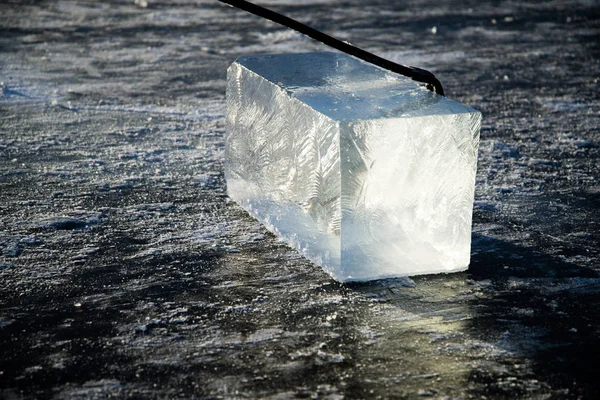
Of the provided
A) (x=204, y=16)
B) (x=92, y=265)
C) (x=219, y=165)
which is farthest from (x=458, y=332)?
(x=204, y=16)

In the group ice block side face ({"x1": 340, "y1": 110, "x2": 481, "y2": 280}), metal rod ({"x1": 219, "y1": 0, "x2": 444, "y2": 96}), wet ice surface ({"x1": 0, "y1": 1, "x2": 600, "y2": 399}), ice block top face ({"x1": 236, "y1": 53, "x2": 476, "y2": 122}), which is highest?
metal rod ({"x1": 219, "y1": 0, "x2": 444, "y2": 96})

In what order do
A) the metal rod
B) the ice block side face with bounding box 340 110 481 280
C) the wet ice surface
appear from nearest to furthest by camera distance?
the wet ice surface, the ice block side face with bounding box 340 110 481 280, the metal rod

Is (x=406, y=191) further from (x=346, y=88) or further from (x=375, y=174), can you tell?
(x=346, y=88)

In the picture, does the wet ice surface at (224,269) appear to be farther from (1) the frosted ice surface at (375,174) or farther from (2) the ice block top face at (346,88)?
(2) the ice block top face at (346,88)

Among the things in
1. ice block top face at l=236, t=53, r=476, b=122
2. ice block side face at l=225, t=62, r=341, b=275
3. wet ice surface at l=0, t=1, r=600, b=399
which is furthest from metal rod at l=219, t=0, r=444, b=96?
wet ice surface at l=0, t=1, r=600, b=399

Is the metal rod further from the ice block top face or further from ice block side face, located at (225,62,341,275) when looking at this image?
ice block side face, located at (225,62,341,275)

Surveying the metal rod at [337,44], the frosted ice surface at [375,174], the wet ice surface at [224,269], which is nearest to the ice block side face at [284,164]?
the frosted ice surface at [375,174]
